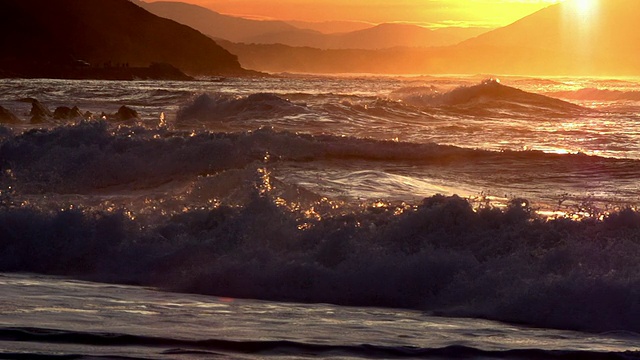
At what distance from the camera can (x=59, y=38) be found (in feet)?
500

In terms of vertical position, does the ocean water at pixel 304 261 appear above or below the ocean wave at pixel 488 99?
below

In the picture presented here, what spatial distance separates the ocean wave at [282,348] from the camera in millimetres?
6422

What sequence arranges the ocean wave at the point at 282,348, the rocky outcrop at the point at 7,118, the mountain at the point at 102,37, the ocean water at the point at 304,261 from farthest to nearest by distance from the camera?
the mountain at the point at 102,37, the rocky outcrop at the point at 7,118, the ocean water at the point at 304,261, the ocean wave at the point at 282,348

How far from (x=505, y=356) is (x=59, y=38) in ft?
505

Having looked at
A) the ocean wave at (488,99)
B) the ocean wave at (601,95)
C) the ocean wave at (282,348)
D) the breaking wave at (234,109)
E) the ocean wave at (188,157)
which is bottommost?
the ocean wave at (282,348)

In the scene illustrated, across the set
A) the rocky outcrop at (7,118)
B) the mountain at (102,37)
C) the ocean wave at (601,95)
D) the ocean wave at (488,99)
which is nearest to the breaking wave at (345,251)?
the rocky outcrop at (7,118)

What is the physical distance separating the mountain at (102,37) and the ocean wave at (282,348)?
135056 mm

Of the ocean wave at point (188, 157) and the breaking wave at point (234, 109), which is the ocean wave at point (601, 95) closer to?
the breaking wave at point (234, 109)

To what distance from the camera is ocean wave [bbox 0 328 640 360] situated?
6422 millimetres

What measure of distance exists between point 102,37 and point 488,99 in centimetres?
12351

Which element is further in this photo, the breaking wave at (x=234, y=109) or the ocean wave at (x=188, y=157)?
the breaking wave at (x=234, y=109)

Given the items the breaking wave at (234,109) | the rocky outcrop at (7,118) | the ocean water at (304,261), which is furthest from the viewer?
the breaking wave at (234,109)

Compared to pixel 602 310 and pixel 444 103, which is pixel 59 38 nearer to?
pixel 444 103

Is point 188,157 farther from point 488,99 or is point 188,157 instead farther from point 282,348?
point 488,99
